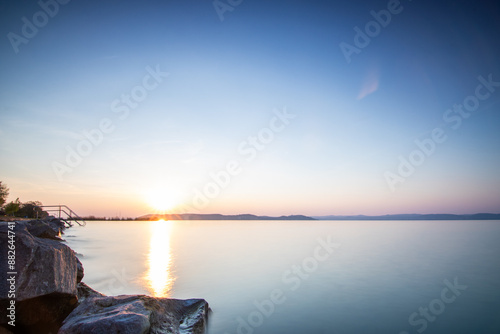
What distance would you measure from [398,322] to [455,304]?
14.5 ft

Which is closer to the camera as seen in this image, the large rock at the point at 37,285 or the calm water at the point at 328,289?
the large rock at the point at 37,285

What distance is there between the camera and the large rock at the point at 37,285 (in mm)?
6500

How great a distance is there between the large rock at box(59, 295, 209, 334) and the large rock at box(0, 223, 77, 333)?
3.03 feet

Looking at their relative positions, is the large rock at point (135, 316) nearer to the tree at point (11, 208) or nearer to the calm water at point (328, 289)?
the calm water at point (328, 289)

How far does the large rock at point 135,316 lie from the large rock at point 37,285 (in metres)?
0.92

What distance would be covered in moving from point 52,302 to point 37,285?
35.1 inches

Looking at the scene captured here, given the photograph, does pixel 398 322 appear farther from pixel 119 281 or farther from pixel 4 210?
pixel 4 210

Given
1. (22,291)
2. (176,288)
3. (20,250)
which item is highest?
(20,250)

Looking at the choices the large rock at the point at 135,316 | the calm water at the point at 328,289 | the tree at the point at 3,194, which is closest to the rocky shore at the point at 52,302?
the large rock at the point at 135,316

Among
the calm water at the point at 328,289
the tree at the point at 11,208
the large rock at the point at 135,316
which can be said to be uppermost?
the tree at the point at 11,208

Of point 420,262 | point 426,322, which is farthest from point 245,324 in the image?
point 420,262

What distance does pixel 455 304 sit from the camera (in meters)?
13.3

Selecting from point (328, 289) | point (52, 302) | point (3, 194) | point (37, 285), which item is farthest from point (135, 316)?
point (3, 194)

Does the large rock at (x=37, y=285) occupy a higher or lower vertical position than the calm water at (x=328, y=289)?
higher
